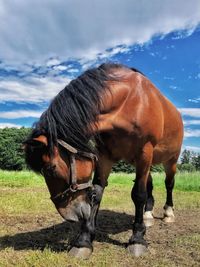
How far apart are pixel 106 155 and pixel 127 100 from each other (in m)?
0.80

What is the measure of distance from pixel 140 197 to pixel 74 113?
160 centimetres

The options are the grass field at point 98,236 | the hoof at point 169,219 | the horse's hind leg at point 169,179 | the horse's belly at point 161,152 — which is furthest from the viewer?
the horse's hind leg at point 169,179

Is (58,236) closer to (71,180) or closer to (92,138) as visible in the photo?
(71,180)

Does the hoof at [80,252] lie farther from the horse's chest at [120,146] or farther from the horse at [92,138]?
the horse's chest at [120,146]

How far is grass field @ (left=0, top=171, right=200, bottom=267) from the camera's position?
159 inches

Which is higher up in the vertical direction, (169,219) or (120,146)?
(120,146)

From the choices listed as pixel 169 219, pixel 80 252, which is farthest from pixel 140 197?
pixel 169 219

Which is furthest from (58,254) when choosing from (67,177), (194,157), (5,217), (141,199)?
(194,157)

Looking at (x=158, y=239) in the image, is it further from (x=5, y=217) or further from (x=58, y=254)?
(x=5, y=217)

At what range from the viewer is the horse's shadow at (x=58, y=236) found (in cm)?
454

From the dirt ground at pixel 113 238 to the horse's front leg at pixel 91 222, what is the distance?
4.6 inches

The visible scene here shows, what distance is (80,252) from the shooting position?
4.27m

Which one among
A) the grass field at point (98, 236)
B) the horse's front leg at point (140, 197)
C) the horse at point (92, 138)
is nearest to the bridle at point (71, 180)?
the horse at point (92, 138)

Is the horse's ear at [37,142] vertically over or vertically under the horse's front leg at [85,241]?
over
